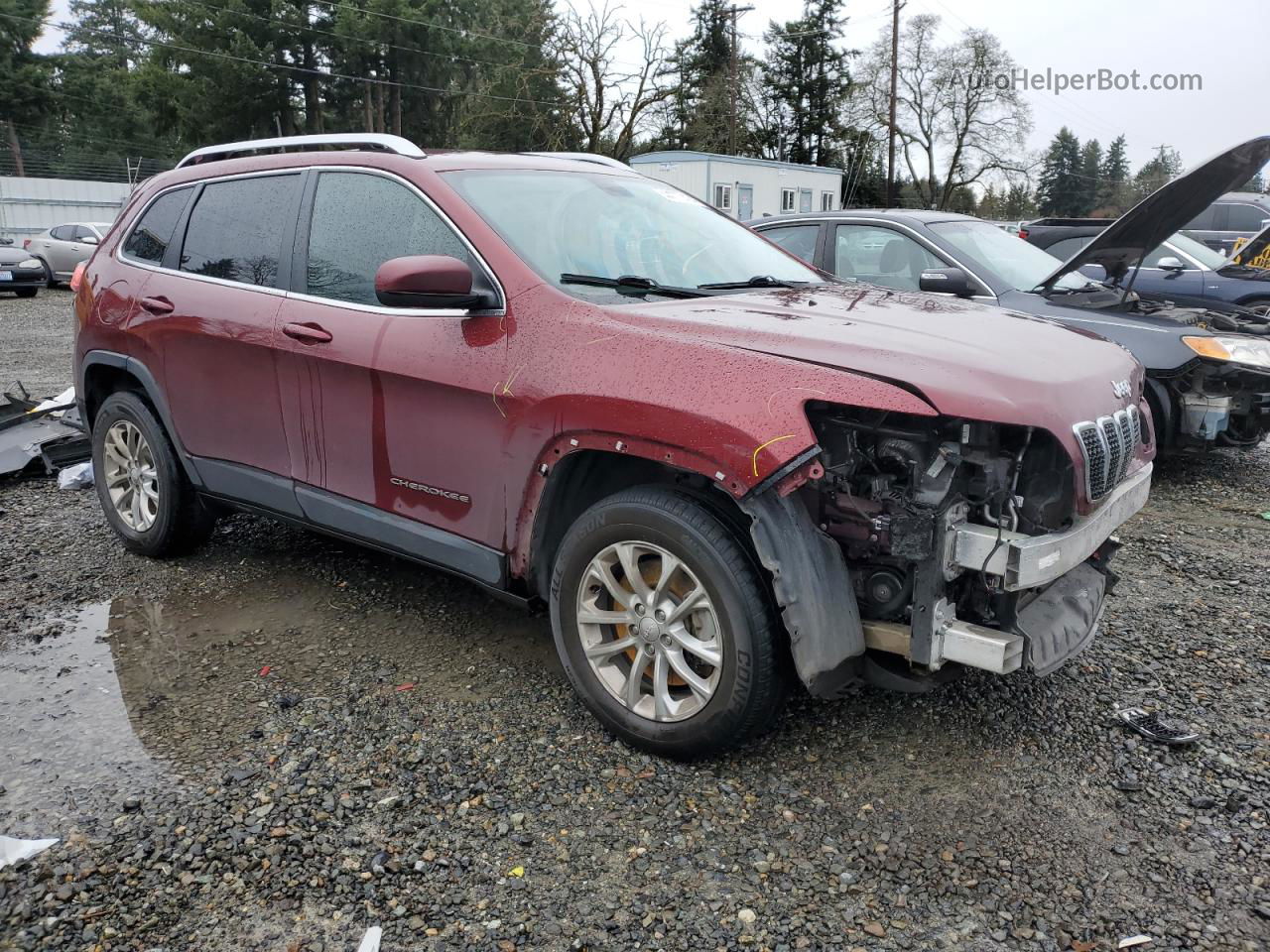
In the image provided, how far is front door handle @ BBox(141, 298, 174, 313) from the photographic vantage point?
4.51 metres

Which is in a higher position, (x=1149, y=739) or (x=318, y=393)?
(x=318, y=393)

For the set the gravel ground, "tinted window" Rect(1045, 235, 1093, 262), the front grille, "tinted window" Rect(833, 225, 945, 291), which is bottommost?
the gravel ground

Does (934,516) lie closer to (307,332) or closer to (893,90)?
(307,332)

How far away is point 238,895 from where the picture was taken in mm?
2559

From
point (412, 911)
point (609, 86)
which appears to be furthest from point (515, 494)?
point (609, 86)

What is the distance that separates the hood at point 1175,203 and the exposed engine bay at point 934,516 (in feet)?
9.67

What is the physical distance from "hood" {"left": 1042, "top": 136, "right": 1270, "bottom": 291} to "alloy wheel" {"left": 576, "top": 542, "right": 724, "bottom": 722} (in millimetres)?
3555

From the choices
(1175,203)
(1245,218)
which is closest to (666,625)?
(1175,203)

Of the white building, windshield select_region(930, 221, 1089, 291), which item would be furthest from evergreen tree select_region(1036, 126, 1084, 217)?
windshield select_region(930, 221, 1089, 291)

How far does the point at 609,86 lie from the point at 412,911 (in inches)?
1560

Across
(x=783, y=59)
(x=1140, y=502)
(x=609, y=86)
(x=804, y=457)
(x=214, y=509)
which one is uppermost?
(x=783, y=59)

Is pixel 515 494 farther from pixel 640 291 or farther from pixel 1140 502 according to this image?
pixel 1140 502

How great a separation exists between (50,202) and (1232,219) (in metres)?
32.2

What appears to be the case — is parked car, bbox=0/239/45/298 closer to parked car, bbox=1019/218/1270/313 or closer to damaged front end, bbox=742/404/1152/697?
parked car, bbox=1019/218/1270/313
